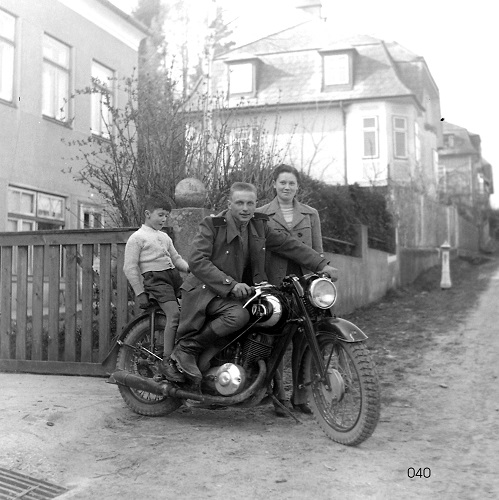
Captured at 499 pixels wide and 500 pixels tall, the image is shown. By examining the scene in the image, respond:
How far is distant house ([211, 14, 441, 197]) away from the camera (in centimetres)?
3122

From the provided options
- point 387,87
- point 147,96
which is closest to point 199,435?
point 147,96

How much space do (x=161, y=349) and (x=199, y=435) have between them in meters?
0.87

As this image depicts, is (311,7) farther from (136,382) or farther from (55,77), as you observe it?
(136,382)

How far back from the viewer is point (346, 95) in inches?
1244

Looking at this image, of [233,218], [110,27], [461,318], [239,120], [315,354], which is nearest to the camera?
[315,354]

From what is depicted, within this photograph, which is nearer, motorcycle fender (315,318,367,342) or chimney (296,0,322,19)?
→ motorcycle fender (315,318,367,342)

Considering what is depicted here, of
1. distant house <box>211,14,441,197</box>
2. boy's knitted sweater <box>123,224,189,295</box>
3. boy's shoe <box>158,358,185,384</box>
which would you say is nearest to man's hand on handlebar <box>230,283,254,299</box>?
boy's shoe <box>158,358,185,384</box>

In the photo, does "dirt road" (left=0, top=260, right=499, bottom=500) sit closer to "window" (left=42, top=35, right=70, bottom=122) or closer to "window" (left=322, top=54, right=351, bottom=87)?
"window" (left=42, top=35, right=70, bottom=122)

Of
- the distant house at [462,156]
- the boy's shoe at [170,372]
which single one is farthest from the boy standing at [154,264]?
the distant house at [462,156]

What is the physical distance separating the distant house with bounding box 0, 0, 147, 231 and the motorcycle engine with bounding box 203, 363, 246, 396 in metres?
7.56

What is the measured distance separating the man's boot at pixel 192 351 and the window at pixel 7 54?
8.74m

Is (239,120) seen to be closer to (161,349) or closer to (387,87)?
(161,349)

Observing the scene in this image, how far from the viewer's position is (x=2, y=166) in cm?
1248

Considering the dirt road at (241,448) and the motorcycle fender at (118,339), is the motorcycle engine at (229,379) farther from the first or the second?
the motorcycle fender at (118,339)
